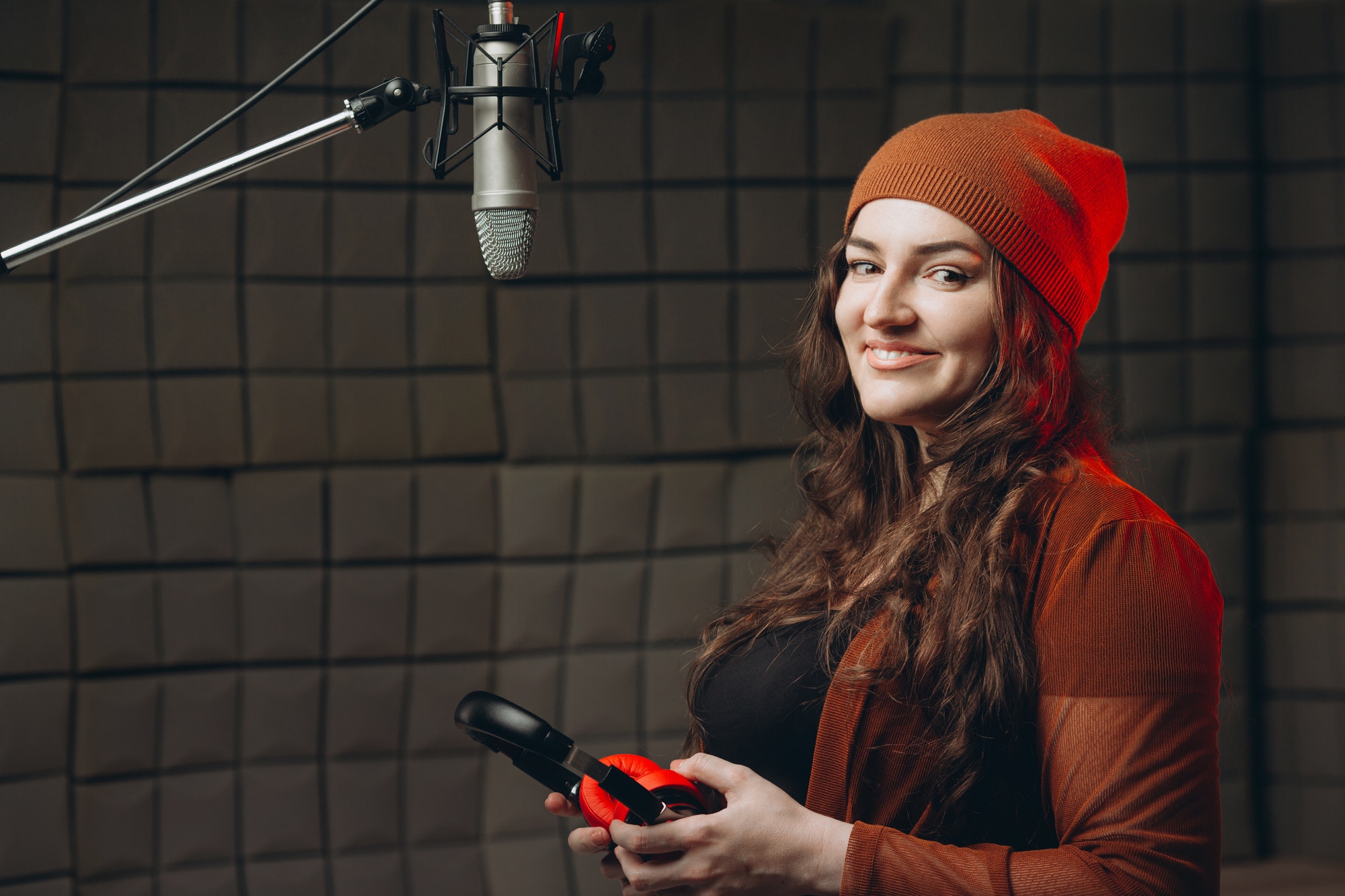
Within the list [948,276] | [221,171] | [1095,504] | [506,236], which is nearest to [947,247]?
[948,276]

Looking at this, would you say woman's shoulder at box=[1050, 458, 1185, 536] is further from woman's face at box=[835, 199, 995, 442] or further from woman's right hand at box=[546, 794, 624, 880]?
woman's right hand at box=[546, 794, 624, 880]

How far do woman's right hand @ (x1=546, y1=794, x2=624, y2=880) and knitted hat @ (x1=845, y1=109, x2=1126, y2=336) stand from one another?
0.63m

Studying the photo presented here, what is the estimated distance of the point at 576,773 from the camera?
795 mm

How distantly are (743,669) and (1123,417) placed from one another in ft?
5.34

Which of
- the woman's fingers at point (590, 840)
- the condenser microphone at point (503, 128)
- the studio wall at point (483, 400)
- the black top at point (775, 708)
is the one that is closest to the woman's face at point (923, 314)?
the black top at point (775, 708)

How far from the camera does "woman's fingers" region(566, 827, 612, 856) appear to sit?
2.62ft

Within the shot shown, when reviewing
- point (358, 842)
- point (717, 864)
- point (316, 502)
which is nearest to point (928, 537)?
point (717, 864)

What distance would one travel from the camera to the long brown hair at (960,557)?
2.53 ft

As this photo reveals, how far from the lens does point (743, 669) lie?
2.98 feet

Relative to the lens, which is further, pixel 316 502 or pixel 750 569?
pixel 750 569

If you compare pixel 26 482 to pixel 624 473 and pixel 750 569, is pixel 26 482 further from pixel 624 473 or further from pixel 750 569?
pixel 750 569

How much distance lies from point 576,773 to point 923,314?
0.51m

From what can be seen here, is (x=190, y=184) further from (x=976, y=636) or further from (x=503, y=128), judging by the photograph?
(x=976, y=636)

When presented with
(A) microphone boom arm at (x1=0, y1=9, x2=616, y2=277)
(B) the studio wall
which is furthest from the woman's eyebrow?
(B) the studio wall
